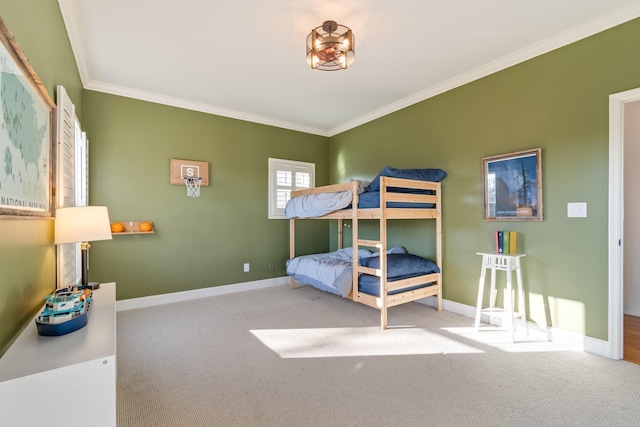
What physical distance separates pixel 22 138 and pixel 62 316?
760 millimetres

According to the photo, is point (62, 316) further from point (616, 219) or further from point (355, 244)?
point (616, 219)

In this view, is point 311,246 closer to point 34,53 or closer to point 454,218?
point 454,218

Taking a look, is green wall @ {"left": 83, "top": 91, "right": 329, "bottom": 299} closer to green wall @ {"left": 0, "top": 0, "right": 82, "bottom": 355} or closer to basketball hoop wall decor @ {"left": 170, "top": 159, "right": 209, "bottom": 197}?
basketball hoop wall decor @ {"left": 170, "top": 159, "right": 209, "bottom": 197}

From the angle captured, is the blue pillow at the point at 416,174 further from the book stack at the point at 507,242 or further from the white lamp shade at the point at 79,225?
the white lamp shade at the point at 79,225

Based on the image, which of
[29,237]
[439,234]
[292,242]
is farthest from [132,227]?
[439,234]

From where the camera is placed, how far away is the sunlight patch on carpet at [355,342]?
7.68 ft

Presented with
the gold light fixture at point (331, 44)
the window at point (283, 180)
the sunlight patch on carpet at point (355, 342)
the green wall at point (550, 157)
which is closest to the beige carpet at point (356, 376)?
the sunlight patch on carpet at point (355, 342)

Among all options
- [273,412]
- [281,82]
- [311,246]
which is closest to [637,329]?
[273,412]

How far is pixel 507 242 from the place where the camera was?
→ 2654 millimetres

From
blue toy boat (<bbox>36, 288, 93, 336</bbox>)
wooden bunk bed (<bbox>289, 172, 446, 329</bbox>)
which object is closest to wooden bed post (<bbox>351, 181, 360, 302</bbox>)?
wooden bunk bed (<bbox>289, 172, 446, 329</bbox>)

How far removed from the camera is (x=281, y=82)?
10.7 feet

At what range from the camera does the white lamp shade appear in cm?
171

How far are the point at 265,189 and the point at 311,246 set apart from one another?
1.27 metres

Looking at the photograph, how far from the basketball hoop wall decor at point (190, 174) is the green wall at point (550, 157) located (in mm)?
2998
